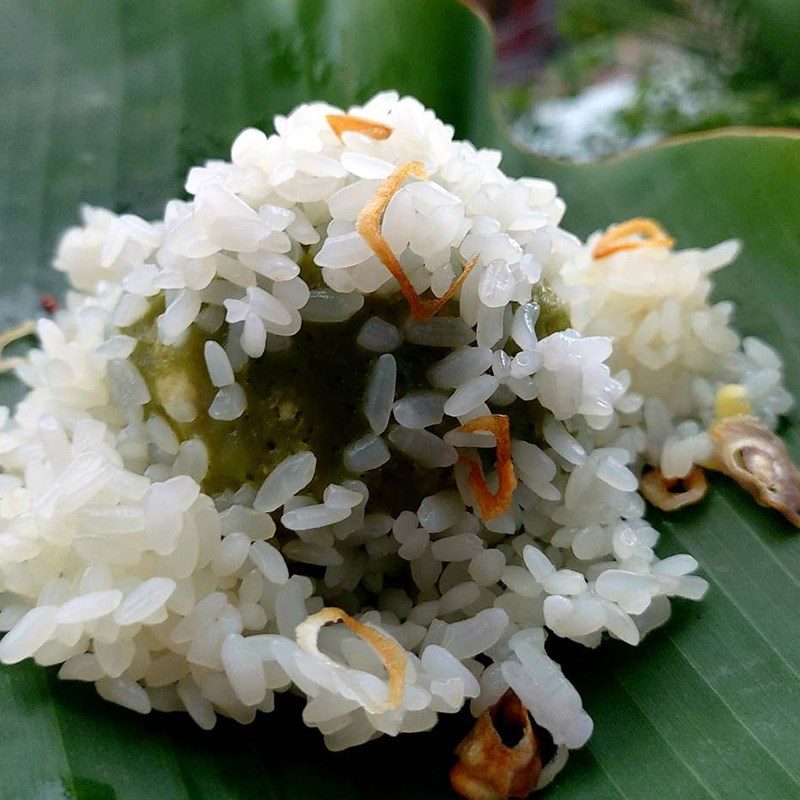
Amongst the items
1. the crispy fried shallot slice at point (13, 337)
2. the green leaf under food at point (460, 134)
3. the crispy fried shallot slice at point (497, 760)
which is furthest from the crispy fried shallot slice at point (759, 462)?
the crispy fried shallot slice at point (13, 337)

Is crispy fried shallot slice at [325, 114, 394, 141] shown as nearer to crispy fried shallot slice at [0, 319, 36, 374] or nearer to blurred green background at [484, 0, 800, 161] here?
crispy fried shallot slice at [0, 319, 36, 374]

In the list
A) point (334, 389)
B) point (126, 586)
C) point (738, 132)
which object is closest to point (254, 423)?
point (334, 389)

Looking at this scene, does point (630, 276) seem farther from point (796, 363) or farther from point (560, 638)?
point (560, 638)

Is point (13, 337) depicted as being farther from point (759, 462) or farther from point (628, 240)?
point (759, 462)

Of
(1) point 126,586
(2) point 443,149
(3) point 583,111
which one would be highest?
A: (2) point 443,149

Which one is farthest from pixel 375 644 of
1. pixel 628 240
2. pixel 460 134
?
pixel 460 134

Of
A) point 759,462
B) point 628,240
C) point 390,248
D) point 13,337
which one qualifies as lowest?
point 13,337

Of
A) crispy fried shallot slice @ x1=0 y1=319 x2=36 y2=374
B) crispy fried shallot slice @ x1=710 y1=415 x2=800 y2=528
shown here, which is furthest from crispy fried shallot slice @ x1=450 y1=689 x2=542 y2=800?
crispy fried shallot slice @ x1=0 y1=319 x2=36 y2=374
